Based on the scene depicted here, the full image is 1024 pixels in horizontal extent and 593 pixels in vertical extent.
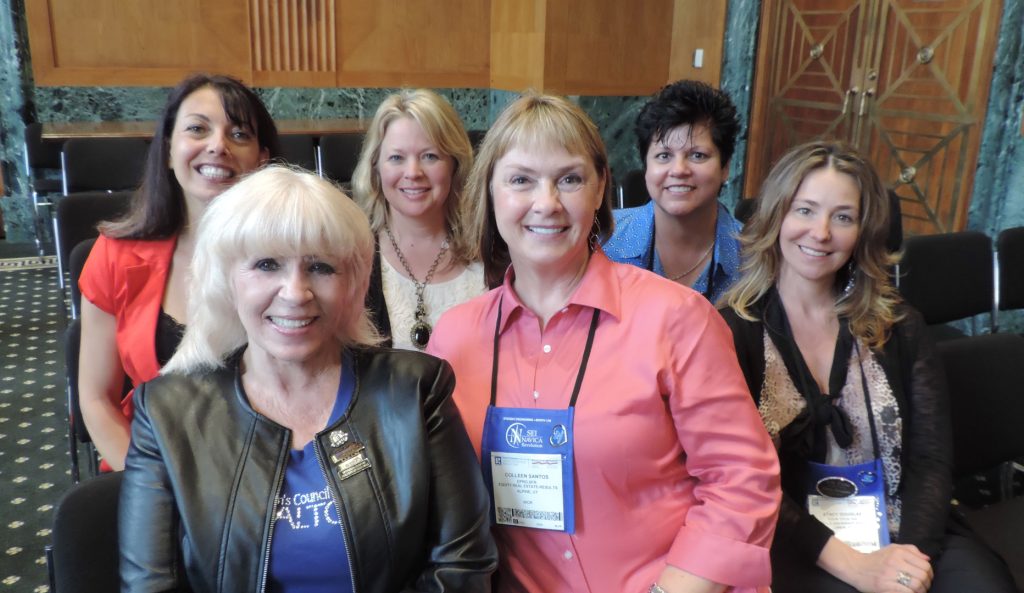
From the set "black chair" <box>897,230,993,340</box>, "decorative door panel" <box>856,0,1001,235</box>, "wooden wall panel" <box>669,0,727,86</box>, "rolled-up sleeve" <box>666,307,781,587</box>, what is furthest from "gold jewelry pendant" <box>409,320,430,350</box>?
"wooden wall panel" <box>669,0,727,86</box>

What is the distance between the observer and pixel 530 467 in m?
1.54

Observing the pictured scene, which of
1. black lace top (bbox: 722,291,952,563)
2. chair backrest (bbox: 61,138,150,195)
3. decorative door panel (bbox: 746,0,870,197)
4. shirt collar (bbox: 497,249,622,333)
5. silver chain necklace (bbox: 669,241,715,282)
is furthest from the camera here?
decorative door panel (bbox: 746,0,870,197)

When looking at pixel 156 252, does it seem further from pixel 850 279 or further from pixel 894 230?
pixel 894 230

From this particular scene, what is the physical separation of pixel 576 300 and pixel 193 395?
2.56 feet

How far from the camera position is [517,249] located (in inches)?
65.1

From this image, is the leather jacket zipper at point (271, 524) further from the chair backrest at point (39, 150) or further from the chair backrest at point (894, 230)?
the chair backrest at point (39, 150)

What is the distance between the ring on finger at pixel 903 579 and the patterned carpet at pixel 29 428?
2.62 metres

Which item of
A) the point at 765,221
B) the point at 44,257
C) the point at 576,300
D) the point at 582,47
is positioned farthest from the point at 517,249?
the point at 44,257

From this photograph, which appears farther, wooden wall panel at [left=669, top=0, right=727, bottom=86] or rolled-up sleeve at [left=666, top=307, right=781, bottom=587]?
wooden wall panel at [left=669, top=0, right=727, bottom=86]

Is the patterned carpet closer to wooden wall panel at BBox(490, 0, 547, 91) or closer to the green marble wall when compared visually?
the green marble wall

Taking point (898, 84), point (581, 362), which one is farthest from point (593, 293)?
point (898, 84)

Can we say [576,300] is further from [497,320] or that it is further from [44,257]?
[44,257]

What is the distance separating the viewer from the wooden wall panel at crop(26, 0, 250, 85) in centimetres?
654

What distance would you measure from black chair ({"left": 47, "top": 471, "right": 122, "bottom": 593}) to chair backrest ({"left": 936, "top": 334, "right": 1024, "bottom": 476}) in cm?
216
